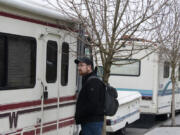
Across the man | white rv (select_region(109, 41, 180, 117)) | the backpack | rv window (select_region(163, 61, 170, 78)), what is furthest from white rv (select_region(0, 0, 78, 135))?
rv window (select_region(163, 61, 170, 78))

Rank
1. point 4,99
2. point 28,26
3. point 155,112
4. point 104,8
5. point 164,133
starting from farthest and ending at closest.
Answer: point 155,112, point 164,133, point 104,8, point 28,26, point 4,99

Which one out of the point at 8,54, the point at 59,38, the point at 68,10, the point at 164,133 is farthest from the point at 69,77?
the point at 164,133

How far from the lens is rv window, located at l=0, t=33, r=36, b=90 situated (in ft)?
16.2

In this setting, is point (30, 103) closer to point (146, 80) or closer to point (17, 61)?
point (17, 61)

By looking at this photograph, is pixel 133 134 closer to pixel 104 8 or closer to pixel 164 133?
pixel 164 133

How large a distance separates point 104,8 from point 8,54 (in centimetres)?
185

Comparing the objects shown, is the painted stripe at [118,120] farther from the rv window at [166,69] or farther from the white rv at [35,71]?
the rv window at [166,69]

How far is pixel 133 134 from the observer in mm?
10703

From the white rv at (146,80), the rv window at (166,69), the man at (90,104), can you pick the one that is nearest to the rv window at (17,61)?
the man at (90,104)

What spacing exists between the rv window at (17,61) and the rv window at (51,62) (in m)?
0.39

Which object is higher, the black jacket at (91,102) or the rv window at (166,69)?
the rv window at (166,69)

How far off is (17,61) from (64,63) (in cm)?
134

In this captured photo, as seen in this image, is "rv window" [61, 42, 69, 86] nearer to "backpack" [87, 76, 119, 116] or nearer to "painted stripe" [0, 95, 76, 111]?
"painted stripe" [0, 95, 76, 111]

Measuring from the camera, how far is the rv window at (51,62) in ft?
→ 19.5
